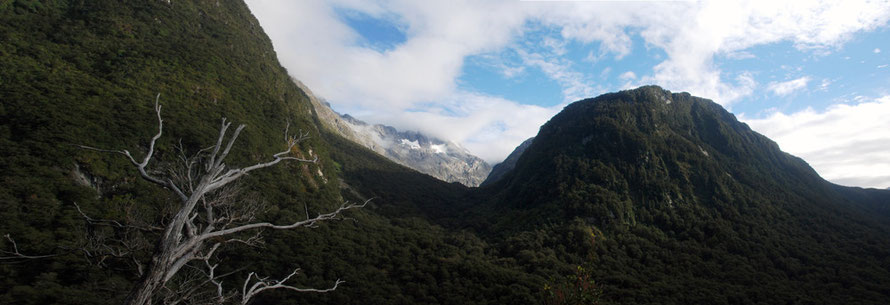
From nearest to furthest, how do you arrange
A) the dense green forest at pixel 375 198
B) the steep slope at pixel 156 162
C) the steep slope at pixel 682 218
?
the steep slope at pixel 156 162
the dense green forest at pixel 375 198
the steep slope at pixel 682 218

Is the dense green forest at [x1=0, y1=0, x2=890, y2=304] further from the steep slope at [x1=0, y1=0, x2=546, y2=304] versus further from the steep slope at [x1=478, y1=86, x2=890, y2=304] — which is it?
the steep slope at [x1=478, y1=86, x2=890, y2=304]

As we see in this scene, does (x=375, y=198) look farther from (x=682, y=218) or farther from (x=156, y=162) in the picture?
(x=682, y=218)

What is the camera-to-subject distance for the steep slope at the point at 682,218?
10294cm

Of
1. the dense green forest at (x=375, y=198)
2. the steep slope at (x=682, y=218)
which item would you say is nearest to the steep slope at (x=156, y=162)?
the dense green forest at (x=375, y=198)

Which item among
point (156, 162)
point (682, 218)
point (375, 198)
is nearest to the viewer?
point (156, 162)

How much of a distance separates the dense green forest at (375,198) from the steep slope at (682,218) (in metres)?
0.81

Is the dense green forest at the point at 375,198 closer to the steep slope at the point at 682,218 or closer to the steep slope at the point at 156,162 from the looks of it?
the steep slope at the point at 156,162

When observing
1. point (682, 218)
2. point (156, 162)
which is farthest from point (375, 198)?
point (682, 218)

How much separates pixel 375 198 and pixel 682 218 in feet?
416

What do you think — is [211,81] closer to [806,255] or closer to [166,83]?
[166,83]

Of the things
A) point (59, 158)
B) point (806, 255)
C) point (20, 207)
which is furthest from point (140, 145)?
point (806, 255)

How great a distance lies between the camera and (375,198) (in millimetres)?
101812

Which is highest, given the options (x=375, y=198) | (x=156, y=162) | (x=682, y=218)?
(x=682, y=218)

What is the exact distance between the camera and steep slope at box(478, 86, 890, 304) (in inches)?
4053
